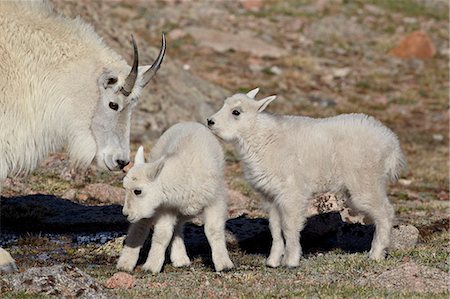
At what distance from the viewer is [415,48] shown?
118 feet

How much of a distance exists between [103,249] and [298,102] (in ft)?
55.4

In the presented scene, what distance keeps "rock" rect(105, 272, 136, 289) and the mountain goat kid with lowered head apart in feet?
6.71

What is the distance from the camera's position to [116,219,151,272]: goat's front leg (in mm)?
10516

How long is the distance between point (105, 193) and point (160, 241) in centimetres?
481

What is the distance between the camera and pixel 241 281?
380 inches

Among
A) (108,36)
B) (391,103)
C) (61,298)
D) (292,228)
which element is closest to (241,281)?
(292,228)

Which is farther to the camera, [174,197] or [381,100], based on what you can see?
[381,100]

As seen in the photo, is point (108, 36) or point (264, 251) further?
point (108, 36)

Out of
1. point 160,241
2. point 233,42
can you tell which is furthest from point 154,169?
point 233,42

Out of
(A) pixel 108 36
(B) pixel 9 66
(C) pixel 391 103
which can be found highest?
(B) pixel 9 66

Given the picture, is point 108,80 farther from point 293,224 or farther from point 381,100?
point 381,100

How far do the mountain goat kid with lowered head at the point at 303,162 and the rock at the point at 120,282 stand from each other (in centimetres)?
204

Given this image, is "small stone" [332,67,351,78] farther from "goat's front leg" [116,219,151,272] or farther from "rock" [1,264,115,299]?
"rock" [1,264,115,299]

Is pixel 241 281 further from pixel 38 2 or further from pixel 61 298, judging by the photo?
pixel 38 2
